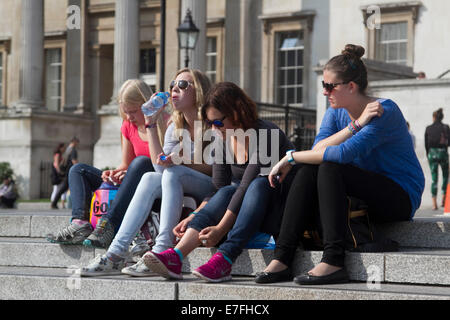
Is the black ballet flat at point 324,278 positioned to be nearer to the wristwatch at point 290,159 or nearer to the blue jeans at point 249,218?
the blue jeans at point 249,218

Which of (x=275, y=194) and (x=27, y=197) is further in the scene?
(x=27, y=197)

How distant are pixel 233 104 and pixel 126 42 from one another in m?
21.8

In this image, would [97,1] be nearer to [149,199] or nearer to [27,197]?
[27,197]

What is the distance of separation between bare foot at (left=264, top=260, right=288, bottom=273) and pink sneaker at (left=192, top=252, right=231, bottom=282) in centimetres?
28

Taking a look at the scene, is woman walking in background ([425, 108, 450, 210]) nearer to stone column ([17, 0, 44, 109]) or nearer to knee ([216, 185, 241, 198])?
knee ([216, 185, 241, 198])

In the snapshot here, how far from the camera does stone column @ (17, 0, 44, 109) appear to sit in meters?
28.3

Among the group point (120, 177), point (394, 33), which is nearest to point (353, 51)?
point (120, 177)

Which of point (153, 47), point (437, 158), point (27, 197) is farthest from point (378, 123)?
point (153, 47)

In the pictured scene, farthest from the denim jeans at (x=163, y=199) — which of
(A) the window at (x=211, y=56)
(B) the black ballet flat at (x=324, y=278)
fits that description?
(A) the window at (x=211, y=56)

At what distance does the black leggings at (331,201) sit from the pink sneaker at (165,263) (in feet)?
2.24

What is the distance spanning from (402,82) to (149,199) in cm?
1103

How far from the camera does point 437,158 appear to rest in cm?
1675

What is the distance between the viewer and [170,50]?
98.9ft

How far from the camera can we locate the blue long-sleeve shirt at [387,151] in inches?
240
